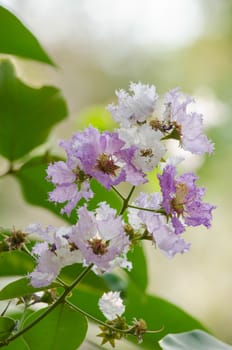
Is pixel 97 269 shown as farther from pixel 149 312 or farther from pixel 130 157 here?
pixel 149 312

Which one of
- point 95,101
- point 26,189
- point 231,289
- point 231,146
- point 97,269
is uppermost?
point 95,101

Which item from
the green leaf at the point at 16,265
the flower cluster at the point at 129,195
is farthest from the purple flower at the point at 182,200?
the green leaf at the point at 16,265

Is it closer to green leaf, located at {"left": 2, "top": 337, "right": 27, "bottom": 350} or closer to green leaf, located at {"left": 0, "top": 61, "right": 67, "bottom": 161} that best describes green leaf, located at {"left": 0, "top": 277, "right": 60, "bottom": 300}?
green leaf, located at {"left": 2, "top": 337, "right": 27, "bottom": 350}

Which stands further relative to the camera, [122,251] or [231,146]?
[231,146]

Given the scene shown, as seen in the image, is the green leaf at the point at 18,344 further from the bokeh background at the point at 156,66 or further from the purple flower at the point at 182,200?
the bokeh background at the point at 156,66

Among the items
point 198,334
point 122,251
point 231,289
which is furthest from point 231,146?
point 122,251

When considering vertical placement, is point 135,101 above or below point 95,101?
below

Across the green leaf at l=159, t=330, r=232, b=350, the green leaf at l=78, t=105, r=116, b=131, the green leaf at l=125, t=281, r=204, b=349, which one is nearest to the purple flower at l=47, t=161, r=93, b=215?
the green leaf at l=159, t=330, r=232, b=350
